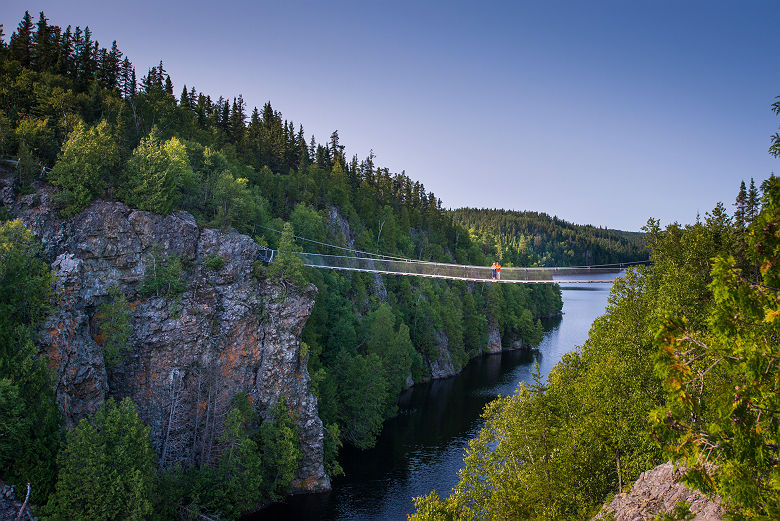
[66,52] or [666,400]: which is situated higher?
[66,52]

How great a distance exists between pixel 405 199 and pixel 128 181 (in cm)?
5369

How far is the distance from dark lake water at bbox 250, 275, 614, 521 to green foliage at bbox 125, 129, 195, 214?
654 inches

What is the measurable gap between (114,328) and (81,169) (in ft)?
27.5

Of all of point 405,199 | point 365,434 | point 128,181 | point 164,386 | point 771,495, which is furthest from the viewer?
point 405,199

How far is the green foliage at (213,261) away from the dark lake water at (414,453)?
12739mm

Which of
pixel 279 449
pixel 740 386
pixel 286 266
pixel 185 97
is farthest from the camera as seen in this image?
pixel 185 97

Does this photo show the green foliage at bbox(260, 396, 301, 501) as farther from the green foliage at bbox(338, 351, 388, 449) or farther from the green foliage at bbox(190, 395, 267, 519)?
the green foliage at bbox(338, 351, 388, 449)

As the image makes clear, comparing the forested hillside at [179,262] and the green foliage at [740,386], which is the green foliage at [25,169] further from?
the green foliage at [740,386]

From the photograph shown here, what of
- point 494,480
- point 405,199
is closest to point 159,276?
point 494,480

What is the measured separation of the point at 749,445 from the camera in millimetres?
5969

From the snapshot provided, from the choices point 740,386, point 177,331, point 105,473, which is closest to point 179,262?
point 177,331

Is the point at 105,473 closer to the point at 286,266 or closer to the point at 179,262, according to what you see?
the point at 179,262

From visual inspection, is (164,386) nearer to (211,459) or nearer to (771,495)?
(211,459)

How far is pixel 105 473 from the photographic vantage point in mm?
18859
